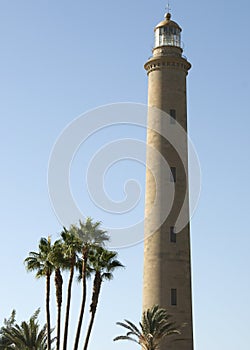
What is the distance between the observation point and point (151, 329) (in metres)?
46.2

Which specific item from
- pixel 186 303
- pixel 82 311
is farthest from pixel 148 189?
pixel 82 311

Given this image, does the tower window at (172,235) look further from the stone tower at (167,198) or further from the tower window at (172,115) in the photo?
the tower window at (172,115)

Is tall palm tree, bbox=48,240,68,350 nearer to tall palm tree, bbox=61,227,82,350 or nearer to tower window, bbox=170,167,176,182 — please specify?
tall palm tree, bbox=61,227,82,350

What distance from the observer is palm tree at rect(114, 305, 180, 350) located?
1820 inches

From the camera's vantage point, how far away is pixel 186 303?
171 ft

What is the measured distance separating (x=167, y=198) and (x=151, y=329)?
1218cm

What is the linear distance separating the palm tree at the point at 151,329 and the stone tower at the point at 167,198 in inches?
140

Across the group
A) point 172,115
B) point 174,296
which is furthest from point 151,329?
point 172,115

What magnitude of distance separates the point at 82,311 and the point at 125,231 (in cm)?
916

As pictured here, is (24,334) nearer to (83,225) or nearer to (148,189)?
(83,225)

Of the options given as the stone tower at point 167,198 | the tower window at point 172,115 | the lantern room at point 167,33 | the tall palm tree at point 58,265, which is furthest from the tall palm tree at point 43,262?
the lantern room at point 167,33

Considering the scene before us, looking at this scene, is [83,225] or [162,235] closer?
[83,225]

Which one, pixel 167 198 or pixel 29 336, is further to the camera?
pixel 167 198

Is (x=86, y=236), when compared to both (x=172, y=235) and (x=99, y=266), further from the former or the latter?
(x=172, y=235)
